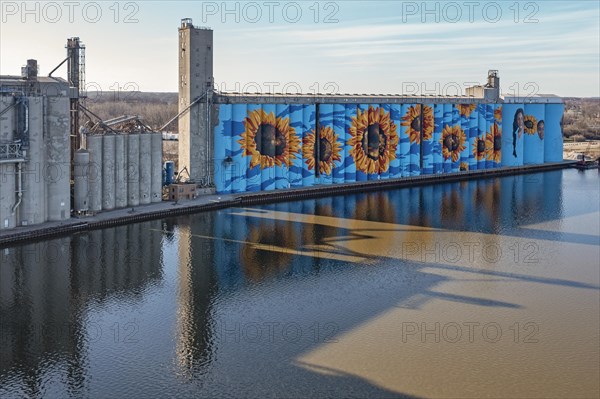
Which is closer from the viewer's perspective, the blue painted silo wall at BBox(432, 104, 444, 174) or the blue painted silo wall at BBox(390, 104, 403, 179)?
the blue painted silo wall at BBox(390, 104, 403, 179)

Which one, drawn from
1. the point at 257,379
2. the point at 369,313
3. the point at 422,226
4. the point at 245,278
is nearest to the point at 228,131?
the point at 422,226

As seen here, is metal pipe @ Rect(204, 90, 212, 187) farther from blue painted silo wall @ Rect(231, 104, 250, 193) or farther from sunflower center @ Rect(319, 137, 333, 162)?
sunflower center @ Rect(319, 137, 333, 162)

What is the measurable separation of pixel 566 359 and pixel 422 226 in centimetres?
2047

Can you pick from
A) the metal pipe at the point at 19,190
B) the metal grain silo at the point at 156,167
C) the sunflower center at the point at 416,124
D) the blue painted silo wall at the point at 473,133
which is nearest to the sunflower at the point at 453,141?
the blue painted silo wall at the point at 473,133

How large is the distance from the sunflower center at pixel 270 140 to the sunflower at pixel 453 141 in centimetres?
1893

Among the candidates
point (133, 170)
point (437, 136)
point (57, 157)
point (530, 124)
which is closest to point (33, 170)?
point (57, 157)

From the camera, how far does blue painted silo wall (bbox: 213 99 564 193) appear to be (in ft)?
171

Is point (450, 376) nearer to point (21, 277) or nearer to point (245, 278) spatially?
point (245, 278)

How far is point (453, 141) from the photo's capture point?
225 feet

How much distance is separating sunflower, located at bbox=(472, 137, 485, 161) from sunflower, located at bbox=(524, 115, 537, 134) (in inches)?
297

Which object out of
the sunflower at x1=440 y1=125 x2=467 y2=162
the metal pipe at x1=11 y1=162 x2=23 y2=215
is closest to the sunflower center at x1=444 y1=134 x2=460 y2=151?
the sunflower at x1=440 y1=125 x2=467 y2=162

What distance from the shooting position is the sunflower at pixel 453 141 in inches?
2672

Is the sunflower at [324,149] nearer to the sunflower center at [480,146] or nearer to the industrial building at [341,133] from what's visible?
the industrial building at [341,133]

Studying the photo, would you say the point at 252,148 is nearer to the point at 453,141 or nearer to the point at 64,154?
the point at 64,154
